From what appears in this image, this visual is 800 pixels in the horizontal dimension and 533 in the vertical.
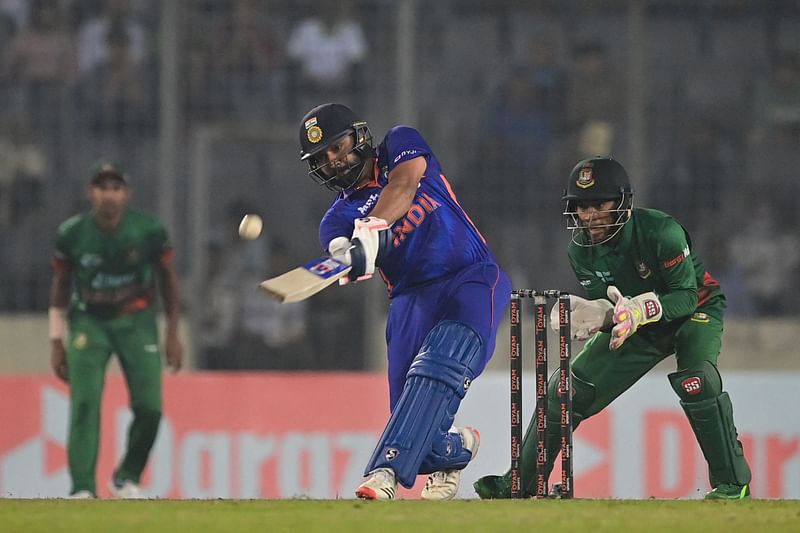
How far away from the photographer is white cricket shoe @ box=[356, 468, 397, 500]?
19.9ft

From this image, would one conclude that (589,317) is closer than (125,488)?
Yes

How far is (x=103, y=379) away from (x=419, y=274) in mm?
4276

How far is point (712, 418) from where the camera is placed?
7.02 m

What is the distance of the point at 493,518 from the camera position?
540cm

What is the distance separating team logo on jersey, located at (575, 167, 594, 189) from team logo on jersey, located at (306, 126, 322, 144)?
123 centimetres

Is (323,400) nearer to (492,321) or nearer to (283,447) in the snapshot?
(283,447)

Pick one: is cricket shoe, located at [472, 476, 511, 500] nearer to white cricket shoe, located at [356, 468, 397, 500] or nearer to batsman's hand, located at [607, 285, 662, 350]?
batsman's hand, located at [607, 285, 662, 350]

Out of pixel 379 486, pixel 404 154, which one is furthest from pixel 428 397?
pixel 404 154

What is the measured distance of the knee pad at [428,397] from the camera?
6195mm

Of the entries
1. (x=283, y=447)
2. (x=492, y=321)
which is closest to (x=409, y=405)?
(x=492, y=321)

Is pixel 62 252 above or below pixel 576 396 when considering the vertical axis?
above

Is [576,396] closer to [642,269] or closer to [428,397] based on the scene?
[642,269]

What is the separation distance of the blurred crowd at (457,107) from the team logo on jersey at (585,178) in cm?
525

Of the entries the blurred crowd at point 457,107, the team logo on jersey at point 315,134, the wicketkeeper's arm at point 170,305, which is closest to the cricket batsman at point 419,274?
the team logo on jersey at point 315,134
